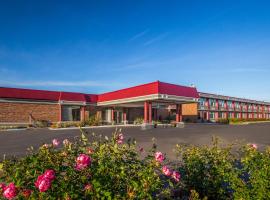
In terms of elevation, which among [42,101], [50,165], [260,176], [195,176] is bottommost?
[195,176]

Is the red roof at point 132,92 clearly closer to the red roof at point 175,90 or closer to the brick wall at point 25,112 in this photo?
the red roof at point 175,90

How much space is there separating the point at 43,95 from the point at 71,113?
5.06 metres

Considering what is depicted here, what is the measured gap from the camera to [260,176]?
3.29 m

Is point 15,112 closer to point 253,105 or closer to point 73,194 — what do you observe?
point 73,194

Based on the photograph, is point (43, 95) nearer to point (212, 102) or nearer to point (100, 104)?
point (100, 104)

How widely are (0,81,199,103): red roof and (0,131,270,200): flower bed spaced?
1788cm

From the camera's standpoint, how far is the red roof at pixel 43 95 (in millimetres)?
27186

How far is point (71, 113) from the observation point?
32594 millimetres

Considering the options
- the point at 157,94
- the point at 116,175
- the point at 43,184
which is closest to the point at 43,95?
the point at 157,94

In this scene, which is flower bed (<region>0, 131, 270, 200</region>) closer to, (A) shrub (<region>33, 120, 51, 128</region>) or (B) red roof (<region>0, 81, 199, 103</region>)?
(B) red roof (<region>0, 81, 199, 103</region>)

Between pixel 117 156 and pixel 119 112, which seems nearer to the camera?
pixel 117 156

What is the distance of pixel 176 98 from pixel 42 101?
734 inches

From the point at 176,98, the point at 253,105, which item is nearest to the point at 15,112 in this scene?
the point at 176,98

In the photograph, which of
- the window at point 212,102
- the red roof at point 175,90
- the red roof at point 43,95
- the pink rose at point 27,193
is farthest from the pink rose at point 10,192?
the window at point 212,102
